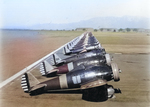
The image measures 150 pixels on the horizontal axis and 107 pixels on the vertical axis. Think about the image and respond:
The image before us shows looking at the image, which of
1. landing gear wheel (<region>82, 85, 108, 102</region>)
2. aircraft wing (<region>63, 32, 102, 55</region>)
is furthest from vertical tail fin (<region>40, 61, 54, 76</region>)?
aircraft wing (<region>63, 32, 102, 55</region>)

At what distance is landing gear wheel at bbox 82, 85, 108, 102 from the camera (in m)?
13.3

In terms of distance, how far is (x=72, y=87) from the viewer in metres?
14.3

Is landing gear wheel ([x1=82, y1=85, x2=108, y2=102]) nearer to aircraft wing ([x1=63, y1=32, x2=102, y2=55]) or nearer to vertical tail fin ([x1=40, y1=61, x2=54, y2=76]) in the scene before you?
vertical tail fin ([x1=40, y1=61, x2=54, y2=76])

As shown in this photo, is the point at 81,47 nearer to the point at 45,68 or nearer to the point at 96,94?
the point at 45,68

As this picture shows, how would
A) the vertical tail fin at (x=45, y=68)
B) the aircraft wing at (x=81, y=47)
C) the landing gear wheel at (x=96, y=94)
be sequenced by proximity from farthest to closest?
the aircraft wing at (x=81, y=47)
the vertical tail fin at (x=45, y=68)
the landing gear wheel at (x=96, y=94)

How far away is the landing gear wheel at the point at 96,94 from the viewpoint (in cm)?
1335

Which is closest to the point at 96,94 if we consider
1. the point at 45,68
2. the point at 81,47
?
the point at 45,68

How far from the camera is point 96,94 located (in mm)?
13945

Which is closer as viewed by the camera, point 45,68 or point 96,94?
point 96,94

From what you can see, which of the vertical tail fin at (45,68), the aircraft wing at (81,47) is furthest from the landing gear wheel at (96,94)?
the aircraft wing at (81,47)

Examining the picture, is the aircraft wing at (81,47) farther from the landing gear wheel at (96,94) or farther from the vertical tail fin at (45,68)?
the landing gear wheel at (96,94)

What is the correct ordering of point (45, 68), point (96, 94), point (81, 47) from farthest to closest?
point (81, 47) → point (45, 68) → point (96, 94)

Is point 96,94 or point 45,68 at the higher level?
point 45,68

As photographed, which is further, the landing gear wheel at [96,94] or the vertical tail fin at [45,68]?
the vertical tail fin at [45,68]
